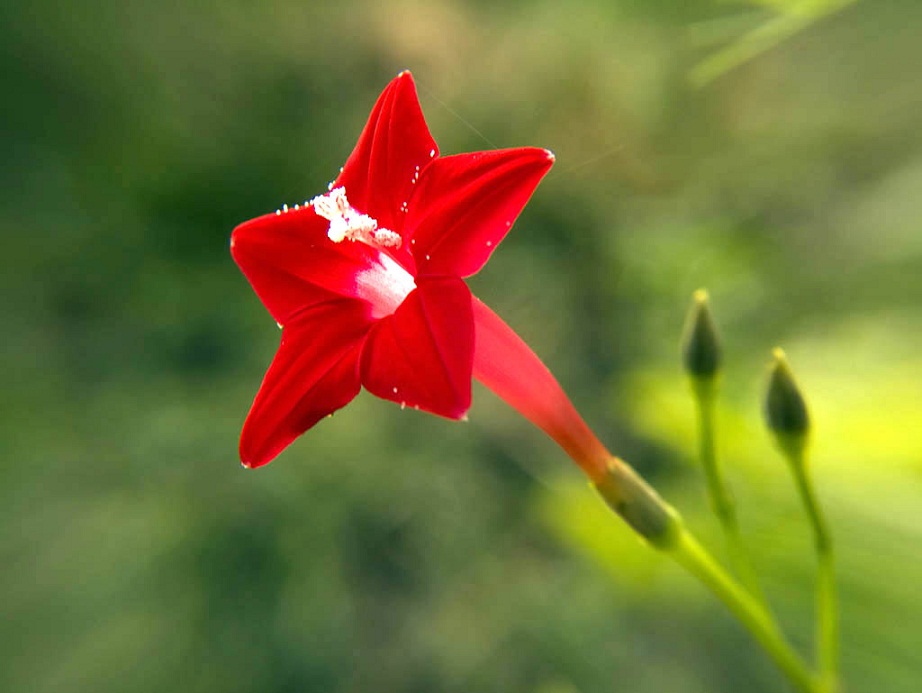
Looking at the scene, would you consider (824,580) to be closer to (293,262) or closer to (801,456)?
(801,456)

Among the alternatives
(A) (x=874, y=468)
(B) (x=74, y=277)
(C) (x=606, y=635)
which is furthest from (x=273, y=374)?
(B) (x=74, y=277)

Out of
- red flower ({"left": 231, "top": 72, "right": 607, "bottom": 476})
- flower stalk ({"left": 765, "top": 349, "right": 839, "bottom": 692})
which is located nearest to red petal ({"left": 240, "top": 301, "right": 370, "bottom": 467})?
red flower ({"left": 231, "top": 72, "right": 607, "bottom": 476})

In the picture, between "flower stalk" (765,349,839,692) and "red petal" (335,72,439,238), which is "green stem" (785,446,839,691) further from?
"red petal" (335,72,439,238)

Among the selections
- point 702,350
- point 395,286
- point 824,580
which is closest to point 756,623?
point 824,580

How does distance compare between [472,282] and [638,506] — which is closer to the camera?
[638,506]

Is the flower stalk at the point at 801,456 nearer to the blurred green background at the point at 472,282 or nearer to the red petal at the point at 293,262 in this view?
the red petal at the point at 293,262
